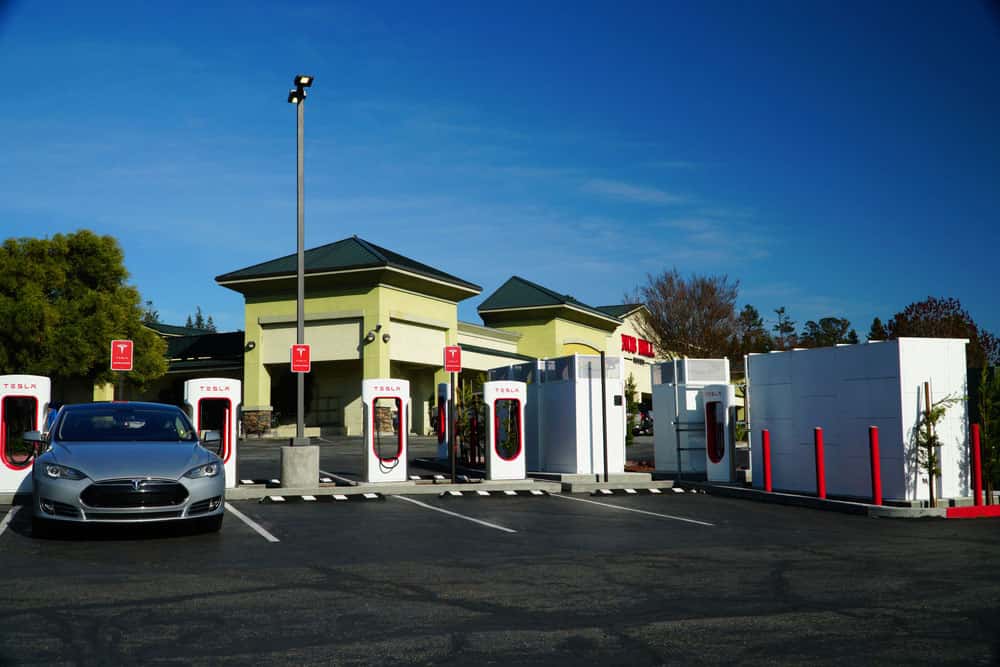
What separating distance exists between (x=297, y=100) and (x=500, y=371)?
932 centimetres

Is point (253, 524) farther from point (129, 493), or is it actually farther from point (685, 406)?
point (685, 406)

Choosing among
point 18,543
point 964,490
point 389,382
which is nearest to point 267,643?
point 18,543

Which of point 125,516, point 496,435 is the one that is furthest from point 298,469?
point 125,516

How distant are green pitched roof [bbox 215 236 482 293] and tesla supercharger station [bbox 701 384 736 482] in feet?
83.3

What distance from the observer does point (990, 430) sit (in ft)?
50.0

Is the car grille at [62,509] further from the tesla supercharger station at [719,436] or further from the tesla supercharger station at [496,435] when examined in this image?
the tesla supercharger station at [719,436]

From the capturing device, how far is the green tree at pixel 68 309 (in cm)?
4088

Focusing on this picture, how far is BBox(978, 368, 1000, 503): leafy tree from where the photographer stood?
15.1 meters

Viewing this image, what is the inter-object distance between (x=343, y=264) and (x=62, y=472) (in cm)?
3387

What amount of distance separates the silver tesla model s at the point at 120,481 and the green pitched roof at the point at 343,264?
31265 millimetres

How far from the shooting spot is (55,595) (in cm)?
749

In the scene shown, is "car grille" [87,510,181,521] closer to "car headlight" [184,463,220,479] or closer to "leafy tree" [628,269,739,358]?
"car headlight" [184,463,220,479]

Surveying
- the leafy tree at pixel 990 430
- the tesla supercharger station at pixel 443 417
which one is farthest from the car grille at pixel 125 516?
the tesla supercharger station at pixel 443 417

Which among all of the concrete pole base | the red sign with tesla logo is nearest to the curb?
the concrete pole base
